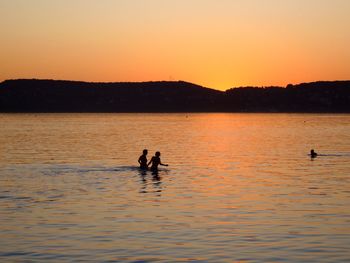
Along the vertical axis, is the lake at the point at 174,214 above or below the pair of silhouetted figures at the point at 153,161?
below

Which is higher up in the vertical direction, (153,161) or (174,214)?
(153,161)

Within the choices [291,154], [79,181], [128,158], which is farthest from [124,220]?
[291,154]

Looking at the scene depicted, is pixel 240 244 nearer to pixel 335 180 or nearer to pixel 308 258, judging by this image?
pixel 308 258

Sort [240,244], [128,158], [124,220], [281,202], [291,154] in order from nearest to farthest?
[240,244]
[124,220]
[281,202]
[128,158]
[291,154]

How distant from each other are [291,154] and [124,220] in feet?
140

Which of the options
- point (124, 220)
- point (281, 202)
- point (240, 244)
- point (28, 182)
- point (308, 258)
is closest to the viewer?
point (308, 258)

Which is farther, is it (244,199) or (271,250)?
(244,199)

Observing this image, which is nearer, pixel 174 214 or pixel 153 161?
pixel 174 214

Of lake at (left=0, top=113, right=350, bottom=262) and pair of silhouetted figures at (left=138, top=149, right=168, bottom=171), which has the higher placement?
pair of silhouetted figures at (left=138, top=149, right=168, bottom=171)

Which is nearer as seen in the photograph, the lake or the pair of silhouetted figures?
the lake

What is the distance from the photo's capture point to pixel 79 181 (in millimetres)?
37375

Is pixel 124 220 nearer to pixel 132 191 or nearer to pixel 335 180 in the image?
pixel 132 191

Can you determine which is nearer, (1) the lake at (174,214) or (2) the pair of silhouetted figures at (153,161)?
(1) the lake at (174,214)

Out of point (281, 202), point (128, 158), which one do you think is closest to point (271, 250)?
point (281, 202)
